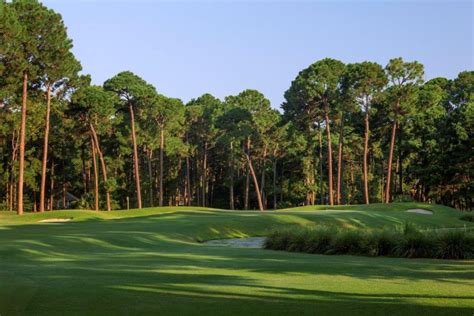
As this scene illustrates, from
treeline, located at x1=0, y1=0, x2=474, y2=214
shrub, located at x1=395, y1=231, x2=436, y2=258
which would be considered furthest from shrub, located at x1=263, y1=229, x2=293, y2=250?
treeline, located at x1=0, y1=0, x2=474, y2=214

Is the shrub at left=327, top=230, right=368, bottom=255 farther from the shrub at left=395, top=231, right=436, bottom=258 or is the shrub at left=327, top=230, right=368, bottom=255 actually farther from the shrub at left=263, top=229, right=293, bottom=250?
the shrub at left=263, top=229, right=293, bottom=250

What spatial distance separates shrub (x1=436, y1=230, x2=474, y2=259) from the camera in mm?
14211

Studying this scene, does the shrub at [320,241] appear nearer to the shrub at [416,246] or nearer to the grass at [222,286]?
the shrub at [416,246]

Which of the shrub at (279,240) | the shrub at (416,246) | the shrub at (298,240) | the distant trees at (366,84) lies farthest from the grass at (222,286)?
the distant trees at (366,84)

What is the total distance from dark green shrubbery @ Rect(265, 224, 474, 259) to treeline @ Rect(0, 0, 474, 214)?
98.2ft

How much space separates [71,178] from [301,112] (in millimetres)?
37152

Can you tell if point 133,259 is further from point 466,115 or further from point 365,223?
point 466,115

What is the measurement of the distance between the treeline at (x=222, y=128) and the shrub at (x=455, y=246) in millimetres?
33534

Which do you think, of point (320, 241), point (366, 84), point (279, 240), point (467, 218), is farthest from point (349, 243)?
point (366, 84)

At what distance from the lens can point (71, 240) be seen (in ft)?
61.0

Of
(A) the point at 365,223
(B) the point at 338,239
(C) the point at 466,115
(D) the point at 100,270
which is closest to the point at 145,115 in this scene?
(C) the point at 466,115

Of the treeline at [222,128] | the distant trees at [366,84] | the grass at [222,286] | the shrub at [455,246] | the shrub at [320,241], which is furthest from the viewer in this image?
the distant trees at [366,84]

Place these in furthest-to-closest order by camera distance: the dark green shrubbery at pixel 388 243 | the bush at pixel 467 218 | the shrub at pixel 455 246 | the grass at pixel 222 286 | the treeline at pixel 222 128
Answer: the treeline at pixel 222 128, the bush at pixel 467 218, the dark green shrubbery at pixel 388 243, the shrub at pixel 455 246, the grass at pixel 222 286

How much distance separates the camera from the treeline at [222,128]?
148ft
